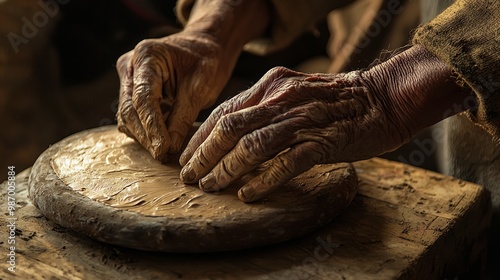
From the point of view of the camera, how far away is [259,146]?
3.69ft

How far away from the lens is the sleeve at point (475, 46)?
3.62ft

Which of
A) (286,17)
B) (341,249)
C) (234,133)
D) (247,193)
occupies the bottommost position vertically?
(341,249)

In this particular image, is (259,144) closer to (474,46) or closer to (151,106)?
(151,106)

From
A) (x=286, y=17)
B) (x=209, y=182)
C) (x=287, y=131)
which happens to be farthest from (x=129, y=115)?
(x=286, y=17)

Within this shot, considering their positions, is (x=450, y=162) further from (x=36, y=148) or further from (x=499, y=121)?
(x=36, y=148)

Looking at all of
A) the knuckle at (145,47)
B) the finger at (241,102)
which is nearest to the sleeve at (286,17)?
the knuckle at (145,47)

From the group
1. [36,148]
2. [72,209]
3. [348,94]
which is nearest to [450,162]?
[348,94]

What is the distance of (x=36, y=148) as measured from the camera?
2.35m

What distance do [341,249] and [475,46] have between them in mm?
446

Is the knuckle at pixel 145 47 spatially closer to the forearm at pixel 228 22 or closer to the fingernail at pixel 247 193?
the forearm at pixel 228 22

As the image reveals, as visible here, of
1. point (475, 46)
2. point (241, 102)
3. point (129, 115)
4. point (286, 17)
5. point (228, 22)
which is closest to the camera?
point (475, 46)

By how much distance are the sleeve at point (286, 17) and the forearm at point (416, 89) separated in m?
0.63

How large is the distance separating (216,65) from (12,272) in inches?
27.9

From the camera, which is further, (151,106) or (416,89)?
(151,106)
